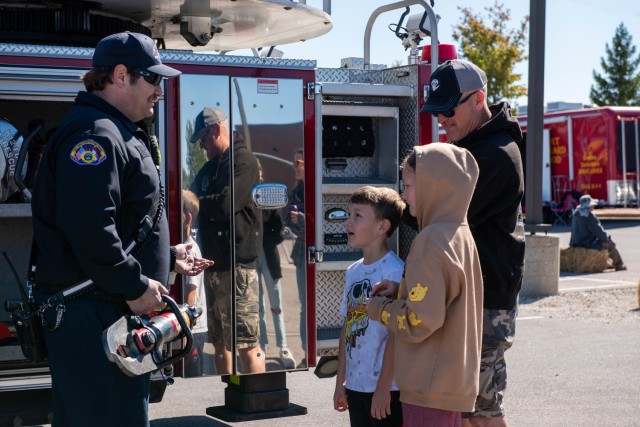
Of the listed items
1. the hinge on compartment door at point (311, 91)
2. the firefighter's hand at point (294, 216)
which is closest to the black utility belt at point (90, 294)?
the firefighter's hand at point (294, 216)

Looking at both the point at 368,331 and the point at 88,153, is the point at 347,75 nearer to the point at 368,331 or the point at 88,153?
the point at 368,331

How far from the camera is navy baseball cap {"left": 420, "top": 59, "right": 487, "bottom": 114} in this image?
4203 mm

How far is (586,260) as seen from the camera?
16.2 m

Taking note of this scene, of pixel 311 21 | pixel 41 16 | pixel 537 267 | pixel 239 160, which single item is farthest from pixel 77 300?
pixel 537 267

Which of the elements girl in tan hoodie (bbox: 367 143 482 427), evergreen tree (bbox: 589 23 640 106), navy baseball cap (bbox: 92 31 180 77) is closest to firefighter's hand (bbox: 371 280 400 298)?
girl in tan hoodie (bbox: 367 143 482 427)

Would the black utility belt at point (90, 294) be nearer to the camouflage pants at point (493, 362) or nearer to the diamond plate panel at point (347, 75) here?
the camouflage pants at point (493, 362)

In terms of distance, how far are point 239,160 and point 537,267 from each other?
336 inches

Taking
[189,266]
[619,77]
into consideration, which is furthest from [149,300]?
[619,77]

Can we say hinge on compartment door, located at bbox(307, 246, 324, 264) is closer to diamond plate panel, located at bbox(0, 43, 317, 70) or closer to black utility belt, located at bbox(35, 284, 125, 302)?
diamond plate panel, located at bbox(0, 43, 317, 70)

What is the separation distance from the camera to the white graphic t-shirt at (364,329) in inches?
165

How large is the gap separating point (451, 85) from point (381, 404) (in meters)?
1.40

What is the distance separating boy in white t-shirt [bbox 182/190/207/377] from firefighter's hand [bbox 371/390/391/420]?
5.50 feet

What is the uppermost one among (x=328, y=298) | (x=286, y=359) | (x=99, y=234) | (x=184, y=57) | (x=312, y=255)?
(x=184, y=57)

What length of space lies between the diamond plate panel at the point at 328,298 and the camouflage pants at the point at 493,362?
220 cm
